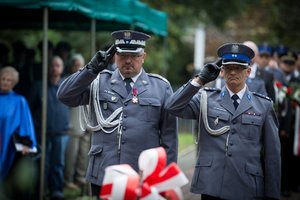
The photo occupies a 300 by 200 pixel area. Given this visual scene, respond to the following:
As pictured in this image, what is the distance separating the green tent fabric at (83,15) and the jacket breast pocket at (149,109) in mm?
3239

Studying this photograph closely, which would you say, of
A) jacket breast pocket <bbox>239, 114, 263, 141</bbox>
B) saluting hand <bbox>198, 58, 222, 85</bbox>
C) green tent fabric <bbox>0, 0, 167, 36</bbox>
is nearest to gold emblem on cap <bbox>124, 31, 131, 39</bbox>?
saluting hand <bbox>198, 58, 222, 85</bbox>

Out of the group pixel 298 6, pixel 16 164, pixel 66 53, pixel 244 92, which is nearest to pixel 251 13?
pixel 298 6

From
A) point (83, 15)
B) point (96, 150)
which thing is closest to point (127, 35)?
point (96, 150)

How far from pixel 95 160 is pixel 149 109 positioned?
0.64 metres

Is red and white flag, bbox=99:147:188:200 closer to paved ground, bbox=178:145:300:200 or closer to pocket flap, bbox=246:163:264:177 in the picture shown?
pocket flap, bbox=246:163:264:177

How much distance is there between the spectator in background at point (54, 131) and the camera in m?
11.0

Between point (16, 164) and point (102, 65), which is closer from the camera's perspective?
point (102, 65)

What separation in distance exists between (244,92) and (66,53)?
269 inches

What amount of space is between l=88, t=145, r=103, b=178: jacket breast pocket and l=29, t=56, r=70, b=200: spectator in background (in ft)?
14.5

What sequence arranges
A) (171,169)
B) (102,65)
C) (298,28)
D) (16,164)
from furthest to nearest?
(298,28) → (16,164) → (102,65) → (171,169)

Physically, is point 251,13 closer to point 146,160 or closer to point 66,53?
point 66,53

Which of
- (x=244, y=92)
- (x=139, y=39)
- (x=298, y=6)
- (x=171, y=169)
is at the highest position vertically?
(x=298, y=6)

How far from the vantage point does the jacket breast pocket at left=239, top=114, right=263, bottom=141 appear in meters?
6.26

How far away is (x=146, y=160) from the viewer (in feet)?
15.8
